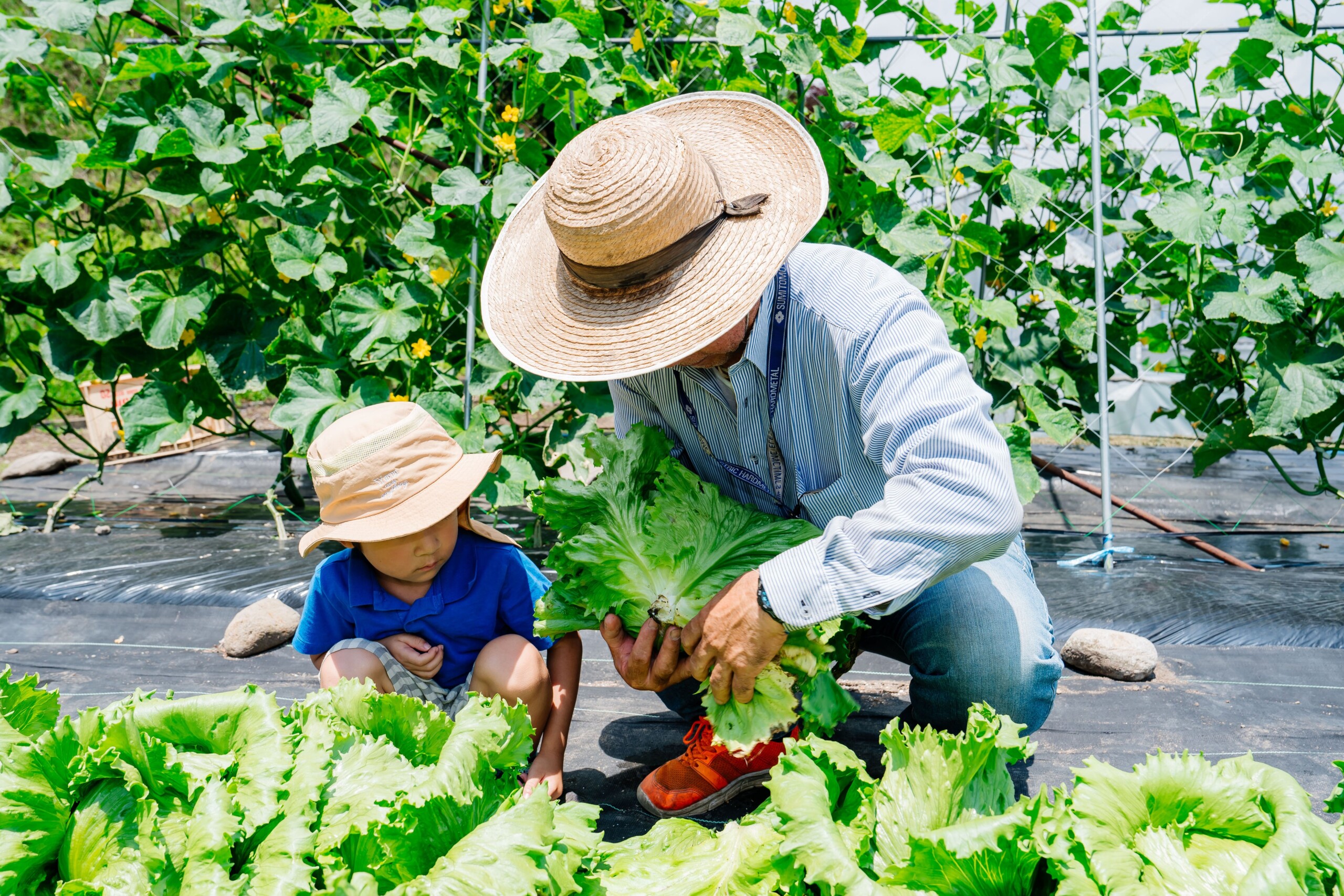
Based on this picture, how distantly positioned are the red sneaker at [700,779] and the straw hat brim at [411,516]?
712mm

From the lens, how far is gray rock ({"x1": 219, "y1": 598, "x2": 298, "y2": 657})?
9.35 ft

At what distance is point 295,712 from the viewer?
63.4 inches

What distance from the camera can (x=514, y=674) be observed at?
6.67ft

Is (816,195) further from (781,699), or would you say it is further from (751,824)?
(751,824)

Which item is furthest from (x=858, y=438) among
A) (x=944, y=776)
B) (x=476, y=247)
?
(x=476, y=247)

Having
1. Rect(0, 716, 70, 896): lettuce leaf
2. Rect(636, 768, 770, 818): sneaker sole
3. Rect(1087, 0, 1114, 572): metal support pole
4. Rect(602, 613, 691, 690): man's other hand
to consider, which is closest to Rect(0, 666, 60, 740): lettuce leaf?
Rect(0, 716, 70, 896): lettuce leaf

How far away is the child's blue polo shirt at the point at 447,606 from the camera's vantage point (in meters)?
2.16

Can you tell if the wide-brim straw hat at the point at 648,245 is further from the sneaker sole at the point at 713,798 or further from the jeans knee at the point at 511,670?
the sneaker sole at the point at 713,798

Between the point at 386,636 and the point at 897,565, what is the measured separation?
1170 mm

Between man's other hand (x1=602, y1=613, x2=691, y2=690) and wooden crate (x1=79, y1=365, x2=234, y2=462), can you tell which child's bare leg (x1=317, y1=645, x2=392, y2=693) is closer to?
man's other hand (x1=602, y1=613, x2=691, y2=690)

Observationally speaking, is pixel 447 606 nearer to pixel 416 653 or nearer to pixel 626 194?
pixel 416 653

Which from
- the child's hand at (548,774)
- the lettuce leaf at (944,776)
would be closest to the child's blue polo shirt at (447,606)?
the child's hand at (548,774)

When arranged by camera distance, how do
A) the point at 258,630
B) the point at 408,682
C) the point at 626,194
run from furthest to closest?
the point at 258,630 → the point at 408,682 → the point at 626,194

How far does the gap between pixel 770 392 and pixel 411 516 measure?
0.79 metres
